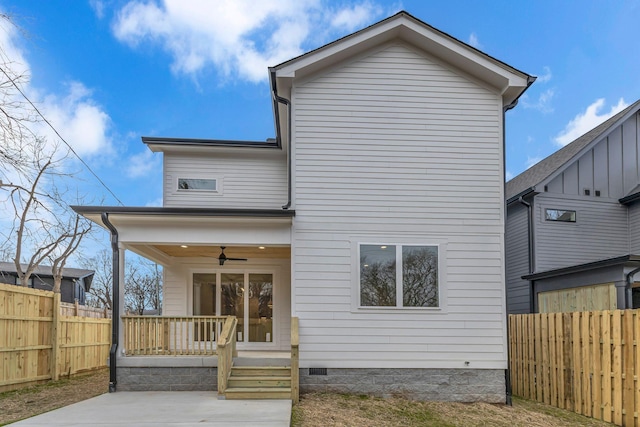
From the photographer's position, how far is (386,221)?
28.1ft

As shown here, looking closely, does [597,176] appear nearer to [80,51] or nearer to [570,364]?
[570,364]

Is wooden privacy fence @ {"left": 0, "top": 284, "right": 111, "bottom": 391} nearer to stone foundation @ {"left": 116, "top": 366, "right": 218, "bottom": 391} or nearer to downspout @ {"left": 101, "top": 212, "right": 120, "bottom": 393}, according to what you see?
downspout @ {"left": 101, "top": 212, "right": 120, "bottom": 393}

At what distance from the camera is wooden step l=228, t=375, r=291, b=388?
25.5ft

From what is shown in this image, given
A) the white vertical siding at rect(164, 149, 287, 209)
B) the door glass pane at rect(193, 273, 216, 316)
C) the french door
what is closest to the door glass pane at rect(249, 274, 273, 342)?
the french door

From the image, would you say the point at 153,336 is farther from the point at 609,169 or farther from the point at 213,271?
the point at 609,169

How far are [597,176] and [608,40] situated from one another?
86.2 feet

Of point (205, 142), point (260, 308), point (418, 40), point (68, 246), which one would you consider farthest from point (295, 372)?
point (68, 246)

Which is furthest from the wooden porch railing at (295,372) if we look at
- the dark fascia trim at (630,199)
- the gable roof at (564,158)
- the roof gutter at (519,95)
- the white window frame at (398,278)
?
the dark fascia trim at (630,199)

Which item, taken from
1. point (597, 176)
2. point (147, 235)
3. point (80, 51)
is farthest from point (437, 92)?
point (80, 51)

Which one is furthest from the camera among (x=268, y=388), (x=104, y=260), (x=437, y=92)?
(x=104, y=260)

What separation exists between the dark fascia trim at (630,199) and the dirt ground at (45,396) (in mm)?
14772

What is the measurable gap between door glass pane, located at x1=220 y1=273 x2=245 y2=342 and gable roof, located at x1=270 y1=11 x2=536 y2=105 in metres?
4.89

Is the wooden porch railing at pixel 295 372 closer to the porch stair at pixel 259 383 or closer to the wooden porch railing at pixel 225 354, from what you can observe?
the porch stair at pixel 259 383

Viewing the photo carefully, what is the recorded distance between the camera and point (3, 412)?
680 cm
